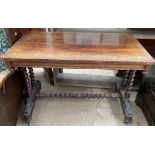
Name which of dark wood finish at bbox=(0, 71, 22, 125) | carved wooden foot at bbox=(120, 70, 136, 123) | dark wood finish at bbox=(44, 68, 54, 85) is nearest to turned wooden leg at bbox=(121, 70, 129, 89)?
carved wooden foot at bbox=(120, 70, 136, 123)

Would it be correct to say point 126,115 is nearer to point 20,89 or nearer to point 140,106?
point 140,106

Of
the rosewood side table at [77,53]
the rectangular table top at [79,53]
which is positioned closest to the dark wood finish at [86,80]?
the rosewood side table at [77,53]

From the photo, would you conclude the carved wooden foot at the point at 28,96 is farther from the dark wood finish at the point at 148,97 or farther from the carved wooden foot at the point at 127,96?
the dark wood finish at the point at 148,97

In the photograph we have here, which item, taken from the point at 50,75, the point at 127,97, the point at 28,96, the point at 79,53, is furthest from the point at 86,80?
the point at 79,53

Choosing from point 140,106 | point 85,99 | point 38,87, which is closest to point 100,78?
point 85,99

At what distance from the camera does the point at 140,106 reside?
186 cm

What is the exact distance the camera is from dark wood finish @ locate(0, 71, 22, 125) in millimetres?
1359

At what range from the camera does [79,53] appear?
1.31 meters

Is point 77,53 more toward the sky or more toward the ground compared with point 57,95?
more toward the sky

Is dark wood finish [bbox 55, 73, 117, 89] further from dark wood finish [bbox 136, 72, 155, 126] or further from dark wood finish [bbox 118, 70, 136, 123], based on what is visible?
dark wood finish [bbox 136, 72, 155, 126]

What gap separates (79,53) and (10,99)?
2.15 feet

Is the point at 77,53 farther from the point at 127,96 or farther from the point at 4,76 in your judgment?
the point at 127,96

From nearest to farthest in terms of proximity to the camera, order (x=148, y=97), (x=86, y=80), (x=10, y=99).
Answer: (x=10, y=99) < (x=148, y=97) < (x=86, y=80)
